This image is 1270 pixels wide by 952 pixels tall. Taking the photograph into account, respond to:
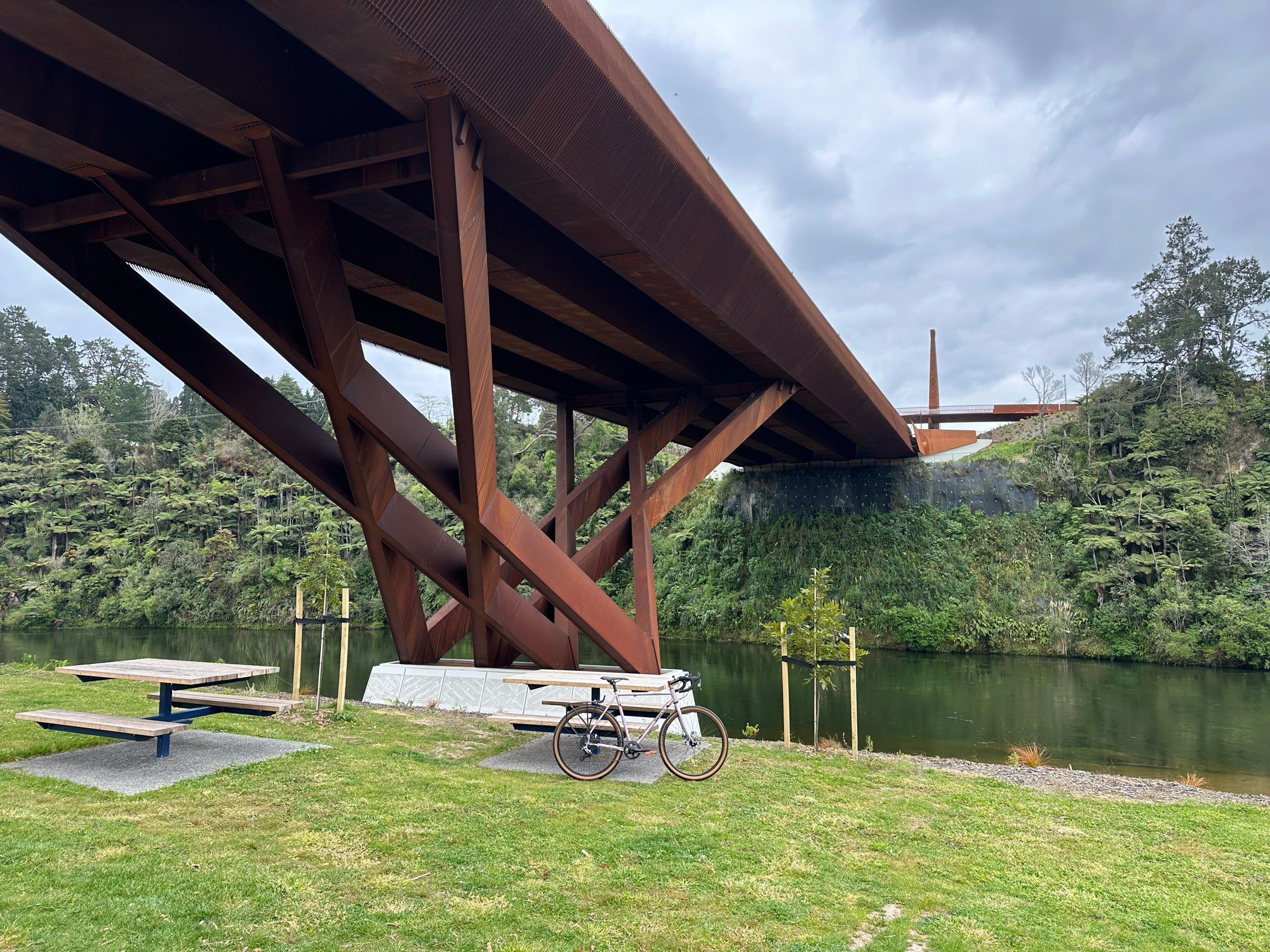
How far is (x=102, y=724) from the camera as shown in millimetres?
5672

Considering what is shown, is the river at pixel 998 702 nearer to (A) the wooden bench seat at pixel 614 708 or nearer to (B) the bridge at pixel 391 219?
(B) the bridge at pixel 391 219

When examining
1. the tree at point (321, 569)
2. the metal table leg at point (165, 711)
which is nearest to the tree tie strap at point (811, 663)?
the metal table leg at point (165, 711)

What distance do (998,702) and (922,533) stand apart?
41.7ft

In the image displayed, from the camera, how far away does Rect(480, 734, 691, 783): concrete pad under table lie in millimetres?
6758

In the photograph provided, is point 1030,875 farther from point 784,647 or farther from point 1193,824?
point 784,647

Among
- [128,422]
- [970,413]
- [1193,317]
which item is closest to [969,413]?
[970,413]

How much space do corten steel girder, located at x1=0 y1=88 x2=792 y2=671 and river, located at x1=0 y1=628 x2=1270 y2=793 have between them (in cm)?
377

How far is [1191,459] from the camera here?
2625 centimetres

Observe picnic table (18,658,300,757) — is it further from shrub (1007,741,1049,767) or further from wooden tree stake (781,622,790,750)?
shrub (1007,741,1049,767)

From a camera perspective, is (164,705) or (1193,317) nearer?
(164,705)

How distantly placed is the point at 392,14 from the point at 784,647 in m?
7.63

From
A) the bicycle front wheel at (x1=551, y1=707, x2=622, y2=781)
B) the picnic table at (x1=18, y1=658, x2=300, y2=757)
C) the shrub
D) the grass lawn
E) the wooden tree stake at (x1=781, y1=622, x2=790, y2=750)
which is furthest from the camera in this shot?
the shrub

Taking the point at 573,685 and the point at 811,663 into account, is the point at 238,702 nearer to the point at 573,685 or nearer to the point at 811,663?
the point at 573,685

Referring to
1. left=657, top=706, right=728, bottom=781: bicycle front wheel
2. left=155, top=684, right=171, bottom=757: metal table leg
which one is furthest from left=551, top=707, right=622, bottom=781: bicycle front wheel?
left=155, top=684, right=171, bottom=757: metal table leg
